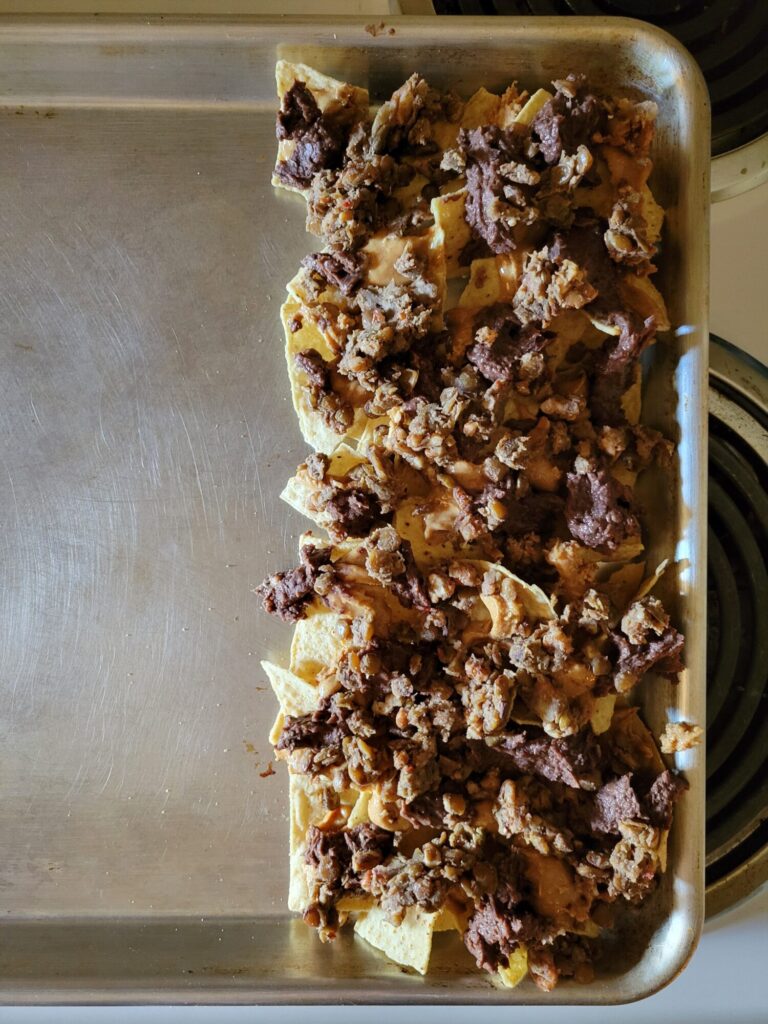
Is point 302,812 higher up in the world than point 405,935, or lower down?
higher up

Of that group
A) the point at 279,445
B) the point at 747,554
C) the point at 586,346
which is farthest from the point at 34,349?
the point at 747,554

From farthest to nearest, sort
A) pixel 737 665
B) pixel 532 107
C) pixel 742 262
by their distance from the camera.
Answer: pixel 737 665 → pixel 742 262 → pixel 532 107

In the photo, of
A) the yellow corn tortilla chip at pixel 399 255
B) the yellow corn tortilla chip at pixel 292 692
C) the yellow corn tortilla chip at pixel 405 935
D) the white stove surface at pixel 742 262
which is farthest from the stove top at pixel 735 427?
the yellow corn tortilla chip at pixel 292 692

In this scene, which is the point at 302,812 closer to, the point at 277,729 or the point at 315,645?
the point at 277,729

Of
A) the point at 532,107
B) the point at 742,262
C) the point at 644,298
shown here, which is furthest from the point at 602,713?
the point at 532,107

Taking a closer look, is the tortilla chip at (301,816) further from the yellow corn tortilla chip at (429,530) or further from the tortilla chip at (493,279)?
the tortilla chip at (493,279)

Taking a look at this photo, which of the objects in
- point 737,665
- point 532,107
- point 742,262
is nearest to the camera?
point 532,107

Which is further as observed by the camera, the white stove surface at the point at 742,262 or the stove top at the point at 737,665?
the stove top at the point at 737,665
